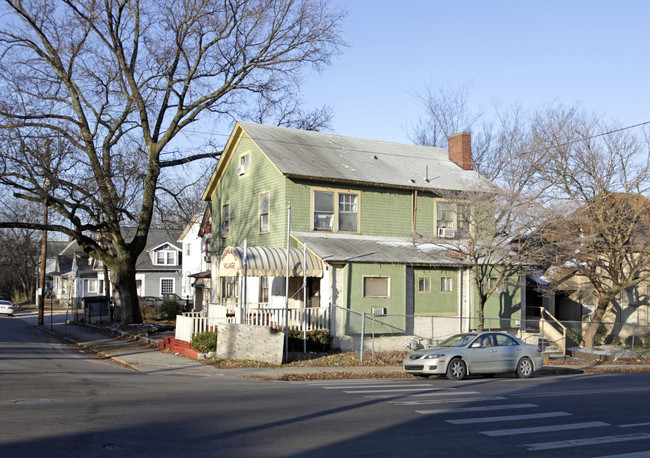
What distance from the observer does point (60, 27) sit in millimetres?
29438

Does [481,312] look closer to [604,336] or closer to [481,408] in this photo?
[604,336]

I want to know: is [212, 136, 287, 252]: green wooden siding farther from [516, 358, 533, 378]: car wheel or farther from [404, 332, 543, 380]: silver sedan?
[516, 358, 533, 378]: car wheel

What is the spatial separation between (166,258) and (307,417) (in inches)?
2186

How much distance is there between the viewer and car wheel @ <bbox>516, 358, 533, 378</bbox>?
18.6m

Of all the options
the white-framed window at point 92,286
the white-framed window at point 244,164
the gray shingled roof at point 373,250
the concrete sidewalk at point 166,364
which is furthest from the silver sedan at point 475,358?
the white-framed window at point 92,286

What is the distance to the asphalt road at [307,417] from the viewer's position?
8180 mm

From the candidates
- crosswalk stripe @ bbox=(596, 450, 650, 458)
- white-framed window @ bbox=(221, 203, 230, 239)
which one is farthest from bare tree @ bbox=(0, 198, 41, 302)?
crosswalk stripe @ bbox=(596, 450, 650, 458)

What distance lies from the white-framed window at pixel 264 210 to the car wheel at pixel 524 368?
12006mm

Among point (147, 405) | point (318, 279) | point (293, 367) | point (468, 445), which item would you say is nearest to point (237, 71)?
point (318, 279)

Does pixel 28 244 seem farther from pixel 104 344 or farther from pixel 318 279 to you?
pixel 318 279

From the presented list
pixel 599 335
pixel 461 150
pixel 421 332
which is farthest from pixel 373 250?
pixel 599 335

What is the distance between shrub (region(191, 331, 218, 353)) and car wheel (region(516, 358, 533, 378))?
973 centimetres

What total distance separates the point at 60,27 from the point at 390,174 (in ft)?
56.1

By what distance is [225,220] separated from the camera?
30.7 metres
